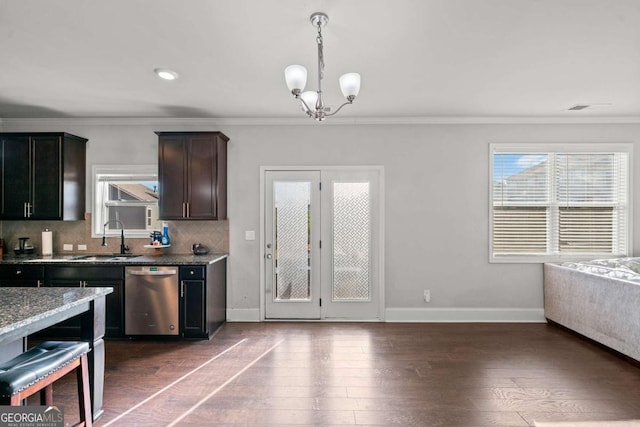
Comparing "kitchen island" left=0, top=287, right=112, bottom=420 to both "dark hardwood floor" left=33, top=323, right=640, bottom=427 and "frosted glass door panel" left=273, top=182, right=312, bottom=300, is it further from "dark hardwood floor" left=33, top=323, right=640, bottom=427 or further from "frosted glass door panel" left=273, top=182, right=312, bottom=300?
"frosted glass door panel" left=273, top=182, right=312, bottom=300

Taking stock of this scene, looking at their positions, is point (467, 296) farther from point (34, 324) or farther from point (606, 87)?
point (34, 324)

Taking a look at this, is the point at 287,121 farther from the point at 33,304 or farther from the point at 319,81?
the point at 33,304

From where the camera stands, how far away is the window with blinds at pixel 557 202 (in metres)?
4.37

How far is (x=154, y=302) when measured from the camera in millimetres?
3701

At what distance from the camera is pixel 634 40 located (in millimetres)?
2457

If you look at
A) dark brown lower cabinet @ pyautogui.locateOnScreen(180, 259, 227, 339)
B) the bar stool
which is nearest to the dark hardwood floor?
dark brown lower cabinet @ pyautogui.locateOnScreen(180, 259, 227, 339)

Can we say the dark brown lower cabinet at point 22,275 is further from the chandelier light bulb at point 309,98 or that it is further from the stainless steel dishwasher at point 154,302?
the chandelier light bulb at point 309,98

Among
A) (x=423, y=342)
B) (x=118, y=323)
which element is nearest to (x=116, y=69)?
(x=118, y=323)

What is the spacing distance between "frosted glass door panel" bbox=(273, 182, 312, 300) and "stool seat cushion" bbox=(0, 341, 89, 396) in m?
2.58

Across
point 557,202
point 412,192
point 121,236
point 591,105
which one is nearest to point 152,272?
point 121,236

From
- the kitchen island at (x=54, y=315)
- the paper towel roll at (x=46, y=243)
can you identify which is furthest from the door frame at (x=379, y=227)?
the paper towel roll at (x=46, y=243)

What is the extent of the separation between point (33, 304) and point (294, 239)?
281cm

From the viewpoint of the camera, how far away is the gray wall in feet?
14.4

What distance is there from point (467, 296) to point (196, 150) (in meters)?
3.86
